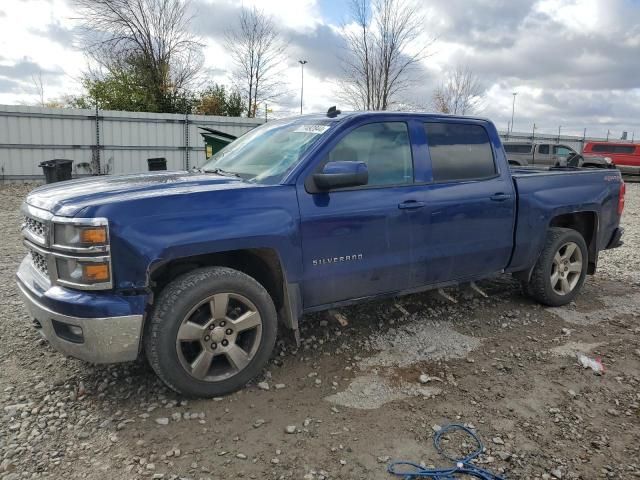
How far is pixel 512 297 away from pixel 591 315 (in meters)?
0.76

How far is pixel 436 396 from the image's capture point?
3.34 metres

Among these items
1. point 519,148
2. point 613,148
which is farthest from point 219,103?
point 613,148

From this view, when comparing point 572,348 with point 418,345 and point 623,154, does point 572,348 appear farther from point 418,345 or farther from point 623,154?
point 623,154

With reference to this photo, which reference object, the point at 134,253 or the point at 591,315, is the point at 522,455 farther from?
the point at 591,315

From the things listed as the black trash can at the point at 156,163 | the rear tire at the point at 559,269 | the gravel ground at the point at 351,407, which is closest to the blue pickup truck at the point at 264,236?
the rear tire at the point at 559,269

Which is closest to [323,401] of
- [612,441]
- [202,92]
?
[612,441]

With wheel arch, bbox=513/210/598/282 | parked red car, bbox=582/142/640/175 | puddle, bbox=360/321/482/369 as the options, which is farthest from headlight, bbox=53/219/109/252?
parked red car, bbox=582/142/640/175

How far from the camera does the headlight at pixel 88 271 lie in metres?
2.76

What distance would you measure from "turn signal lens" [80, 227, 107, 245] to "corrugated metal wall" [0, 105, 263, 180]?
1315 centimetres

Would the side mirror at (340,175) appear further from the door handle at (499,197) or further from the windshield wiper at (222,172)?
the door handle at (499,197)

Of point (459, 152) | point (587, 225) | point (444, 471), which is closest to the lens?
point (444, 471)

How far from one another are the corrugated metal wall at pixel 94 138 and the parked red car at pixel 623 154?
16953 mm

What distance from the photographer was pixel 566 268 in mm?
5121

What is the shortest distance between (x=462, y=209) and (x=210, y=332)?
2263 mm
